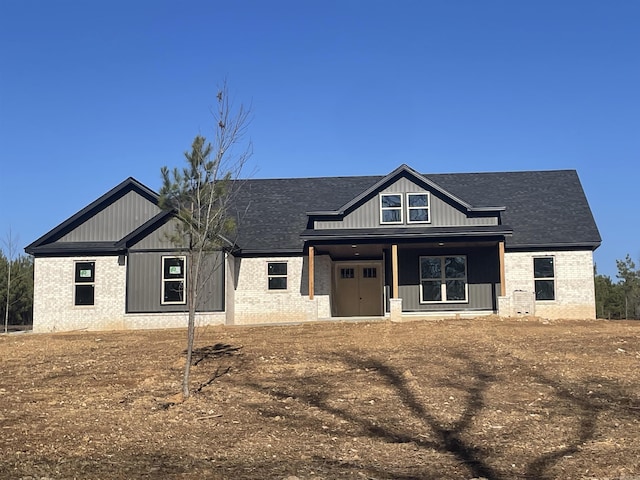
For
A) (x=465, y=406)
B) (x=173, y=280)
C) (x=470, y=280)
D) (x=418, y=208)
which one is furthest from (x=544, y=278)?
(x=465, y=406)

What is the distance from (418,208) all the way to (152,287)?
32.5ft

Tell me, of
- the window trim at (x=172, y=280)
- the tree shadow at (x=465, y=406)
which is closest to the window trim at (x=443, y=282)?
the window trim at (x=172, y=280)

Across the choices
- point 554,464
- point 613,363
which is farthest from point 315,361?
point 554,464

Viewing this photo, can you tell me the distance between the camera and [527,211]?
83.8 feet

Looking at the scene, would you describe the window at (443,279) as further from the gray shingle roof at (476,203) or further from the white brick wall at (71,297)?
the white brick wall at (71,297)

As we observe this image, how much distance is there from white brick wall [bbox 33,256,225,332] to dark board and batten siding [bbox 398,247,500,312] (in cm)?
1029

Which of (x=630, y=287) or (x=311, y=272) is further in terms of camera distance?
(x=630, y=287)

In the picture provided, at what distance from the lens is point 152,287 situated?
859 inches

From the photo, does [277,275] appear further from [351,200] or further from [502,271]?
[502,271]

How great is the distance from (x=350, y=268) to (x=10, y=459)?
65.8ft

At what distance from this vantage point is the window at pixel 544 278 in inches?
921

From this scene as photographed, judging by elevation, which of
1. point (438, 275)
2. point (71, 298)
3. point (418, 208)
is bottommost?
point (71, 298)

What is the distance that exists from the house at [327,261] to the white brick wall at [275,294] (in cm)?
4

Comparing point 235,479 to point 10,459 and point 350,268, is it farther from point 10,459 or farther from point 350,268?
point 350,268
